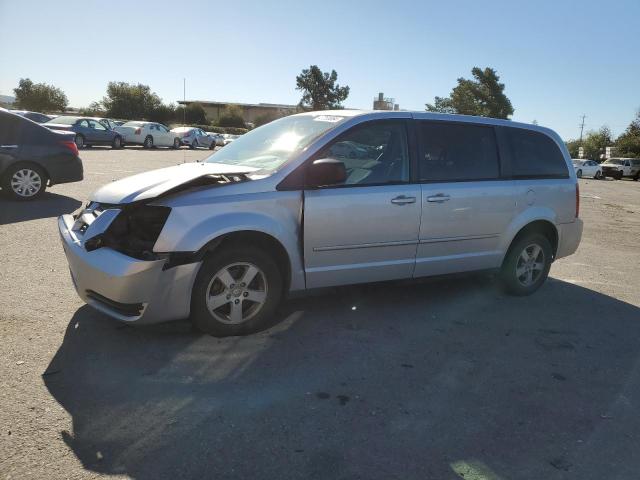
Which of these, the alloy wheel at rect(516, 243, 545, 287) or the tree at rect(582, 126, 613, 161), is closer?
the alloy wheel at rect(516, 243, 545, 287)

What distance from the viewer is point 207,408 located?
9.93 ft

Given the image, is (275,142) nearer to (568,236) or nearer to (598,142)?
(568,236)

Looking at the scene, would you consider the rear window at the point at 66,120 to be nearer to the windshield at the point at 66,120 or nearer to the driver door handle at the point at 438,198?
the windshield at the point at 66,120

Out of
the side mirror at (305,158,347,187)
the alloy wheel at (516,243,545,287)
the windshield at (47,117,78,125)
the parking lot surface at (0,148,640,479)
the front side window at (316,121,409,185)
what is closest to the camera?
the parking lot surface at (0,148,640,479)

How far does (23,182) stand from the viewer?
907cm

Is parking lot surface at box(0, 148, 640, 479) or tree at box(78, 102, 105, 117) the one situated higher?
tree at box(78, 102, 105, 117)

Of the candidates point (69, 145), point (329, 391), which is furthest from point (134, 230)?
point (69, 145)

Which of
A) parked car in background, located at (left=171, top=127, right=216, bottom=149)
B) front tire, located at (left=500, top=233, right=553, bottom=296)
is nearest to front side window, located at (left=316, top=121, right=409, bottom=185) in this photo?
front tire, located at (left=500, top=233, right=553, bottom=296)

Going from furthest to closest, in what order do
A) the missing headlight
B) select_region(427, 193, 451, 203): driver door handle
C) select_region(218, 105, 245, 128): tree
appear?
select_region(218, 105, 245, 128): tree → select_region(427, 193, 451, 203): driver door handle → the missing headlight

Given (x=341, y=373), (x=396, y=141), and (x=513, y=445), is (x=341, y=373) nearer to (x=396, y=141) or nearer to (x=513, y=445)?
(x=513, y=445)

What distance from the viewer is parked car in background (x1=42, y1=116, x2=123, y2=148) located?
25.0 meters

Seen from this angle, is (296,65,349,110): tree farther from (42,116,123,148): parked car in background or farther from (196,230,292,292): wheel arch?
(196,230,292,292): wheel arch

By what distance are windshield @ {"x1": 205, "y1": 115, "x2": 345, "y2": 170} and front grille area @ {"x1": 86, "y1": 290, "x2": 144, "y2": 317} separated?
4.80ft

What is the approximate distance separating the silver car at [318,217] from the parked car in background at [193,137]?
97.0ft
